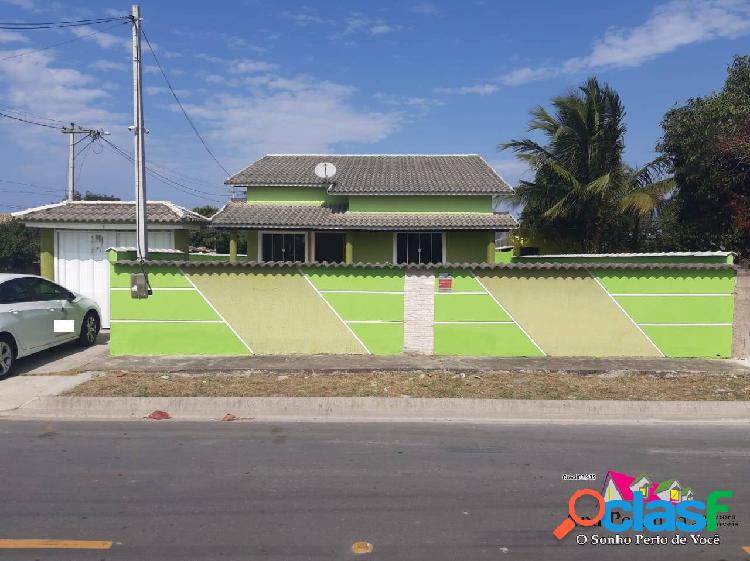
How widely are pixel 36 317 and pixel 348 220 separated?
9203 mm

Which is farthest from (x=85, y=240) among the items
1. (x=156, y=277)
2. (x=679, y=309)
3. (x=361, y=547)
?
(x=679, y=309)

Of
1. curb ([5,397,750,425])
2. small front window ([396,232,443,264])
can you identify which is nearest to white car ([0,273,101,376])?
curb ([5,397,750,425])

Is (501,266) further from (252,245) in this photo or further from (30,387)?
(252,245)

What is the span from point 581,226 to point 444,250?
24.6ft

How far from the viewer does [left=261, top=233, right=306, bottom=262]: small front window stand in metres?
18.3

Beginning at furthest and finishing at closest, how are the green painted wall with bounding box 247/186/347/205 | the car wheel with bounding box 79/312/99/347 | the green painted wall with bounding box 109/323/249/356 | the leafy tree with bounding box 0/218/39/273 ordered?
the leafy tree with bounding box 0/218/39/273 → the green painted wall with bounding box 247/186/347/205 → the car wheel with bounding box 79/312/99/347 → the green painted wall with bounding box 109/323/249/356

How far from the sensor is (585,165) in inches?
849

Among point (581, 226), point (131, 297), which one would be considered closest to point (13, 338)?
point (131, 297)

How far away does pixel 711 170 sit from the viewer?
17.0m

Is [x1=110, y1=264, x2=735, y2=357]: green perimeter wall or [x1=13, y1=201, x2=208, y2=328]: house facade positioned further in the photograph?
[x1=13, y1=201, x2=208, y2=328]: house facade

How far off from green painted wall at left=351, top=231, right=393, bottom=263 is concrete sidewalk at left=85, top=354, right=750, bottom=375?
791 centimetres

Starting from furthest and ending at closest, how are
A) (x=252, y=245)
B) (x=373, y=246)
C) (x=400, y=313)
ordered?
(x=252, y=245) → (x=373, y=246) → (x=400, y=313)

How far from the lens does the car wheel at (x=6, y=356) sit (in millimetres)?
9289

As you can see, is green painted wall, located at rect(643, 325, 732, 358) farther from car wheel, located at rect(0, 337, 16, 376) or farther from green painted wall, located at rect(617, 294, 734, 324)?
car wheel, located at rect(0, 337, 16, 376)
